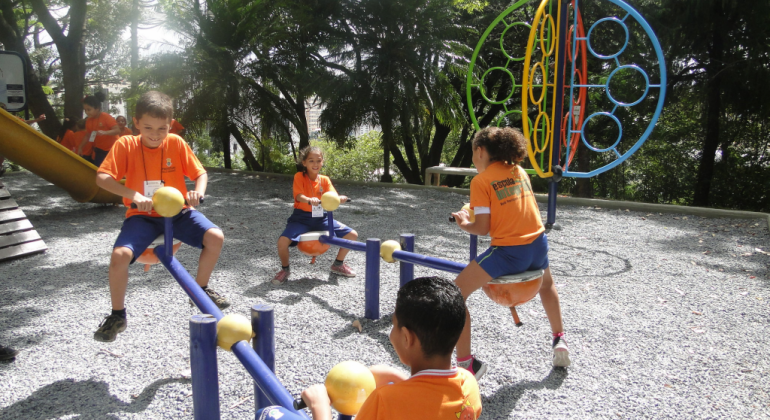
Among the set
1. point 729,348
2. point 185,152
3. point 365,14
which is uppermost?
point 365,14

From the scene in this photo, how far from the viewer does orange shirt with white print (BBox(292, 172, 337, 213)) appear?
4.64 metres

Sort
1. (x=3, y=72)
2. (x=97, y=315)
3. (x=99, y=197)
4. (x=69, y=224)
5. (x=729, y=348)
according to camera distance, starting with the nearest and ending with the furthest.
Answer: (x=729, y=348)
(x=97, y=315)
(x=69, y=224)
(x=99, y=197)
(x=3, y=72)

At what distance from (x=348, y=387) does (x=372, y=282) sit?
2100 millimetres

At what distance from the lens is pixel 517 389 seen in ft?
8.91

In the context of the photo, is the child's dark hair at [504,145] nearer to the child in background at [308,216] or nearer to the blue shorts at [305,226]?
the child in background at [308,216]

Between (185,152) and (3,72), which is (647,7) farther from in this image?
(3,72)

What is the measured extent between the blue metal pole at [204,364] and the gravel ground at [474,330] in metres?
0.50

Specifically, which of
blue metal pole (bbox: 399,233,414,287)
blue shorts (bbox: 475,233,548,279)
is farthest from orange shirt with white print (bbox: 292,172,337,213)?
blue shorts (bbox: 475,233,548,279)

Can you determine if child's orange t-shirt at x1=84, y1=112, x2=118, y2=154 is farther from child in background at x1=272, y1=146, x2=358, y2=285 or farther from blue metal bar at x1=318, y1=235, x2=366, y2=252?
blue metal bar at x1=318, y1=235, x2=366, y2=252

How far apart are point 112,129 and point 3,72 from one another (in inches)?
129

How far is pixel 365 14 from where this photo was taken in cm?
1116

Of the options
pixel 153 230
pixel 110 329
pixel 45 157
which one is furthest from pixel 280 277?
pixel 45 157

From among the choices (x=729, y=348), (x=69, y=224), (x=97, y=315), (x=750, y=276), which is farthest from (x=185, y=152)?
(x=750, y=276)

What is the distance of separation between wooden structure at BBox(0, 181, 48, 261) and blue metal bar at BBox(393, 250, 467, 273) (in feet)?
13.1
